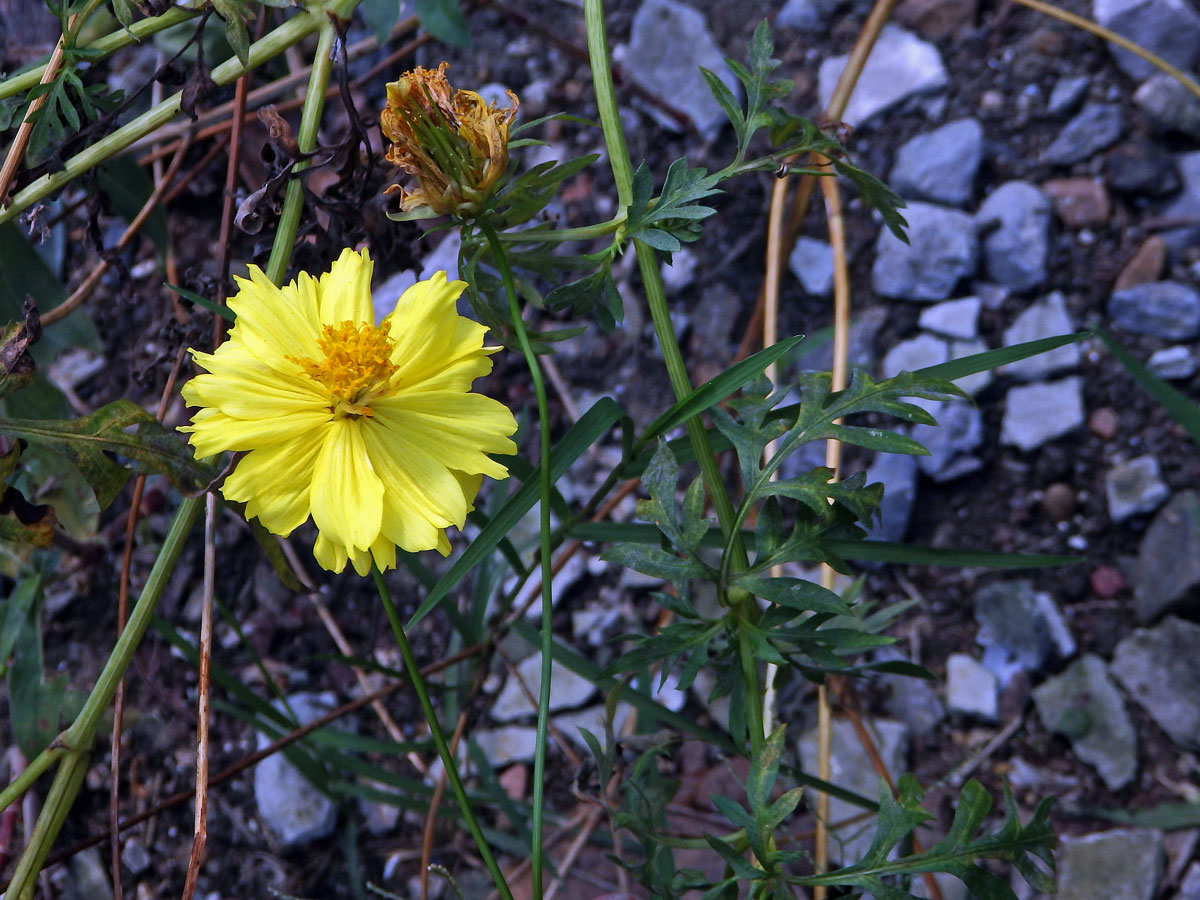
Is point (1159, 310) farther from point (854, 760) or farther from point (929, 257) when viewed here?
point (854, 760)

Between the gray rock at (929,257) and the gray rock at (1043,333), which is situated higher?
the gray rock at (929,257)

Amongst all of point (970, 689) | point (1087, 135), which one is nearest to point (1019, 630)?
point (970, 689)

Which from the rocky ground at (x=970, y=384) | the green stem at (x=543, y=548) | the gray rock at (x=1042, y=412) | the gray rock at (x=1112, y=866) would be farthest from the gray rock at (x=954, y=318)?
the green stem at (x=543, y=548)

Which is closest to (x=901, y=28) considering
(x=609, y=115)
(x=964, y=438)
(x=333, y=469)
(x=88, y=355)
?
(x=964, y=438)

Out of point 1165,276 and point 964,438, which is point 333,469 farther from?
point 1165,276

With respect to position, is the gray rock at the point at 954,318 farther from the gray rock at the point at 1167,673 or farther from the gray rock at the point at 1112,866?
the gray rock at the point at 1112,866

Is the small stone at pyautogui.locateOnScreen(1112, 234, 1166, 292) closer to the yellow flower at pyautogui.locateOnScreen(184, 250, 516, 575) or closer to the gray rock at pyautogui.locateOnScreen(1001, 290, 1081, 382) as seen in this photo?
the gray rock at pyautogui.locateOnScreen(1001, 290, 1081, 382)
